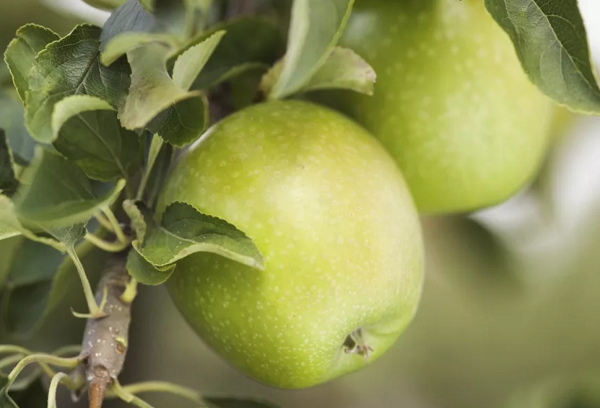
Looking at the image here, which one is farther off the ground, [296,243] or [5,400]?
[296,243]

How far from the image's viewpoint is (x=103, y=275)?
1.65 feet

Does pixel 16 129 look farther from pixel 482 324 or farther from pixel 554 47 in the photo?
pixel 482 324

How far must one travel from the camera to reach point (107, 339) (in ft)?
1.53

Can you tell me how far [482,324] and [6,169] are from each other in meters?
0.82

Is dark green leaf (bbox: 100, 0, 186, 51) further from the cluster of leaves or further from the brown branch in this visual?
the brown branch

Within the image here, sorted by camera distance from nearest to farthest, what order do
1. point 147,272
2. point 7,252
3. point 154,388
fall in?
point 147,272, point 154,388, point 7,252

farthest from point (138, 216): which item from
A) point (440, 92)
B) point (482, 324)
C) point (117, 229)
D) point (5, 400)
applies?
point (482, 324)

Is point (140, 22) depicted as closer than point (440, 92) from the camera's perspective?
Yes

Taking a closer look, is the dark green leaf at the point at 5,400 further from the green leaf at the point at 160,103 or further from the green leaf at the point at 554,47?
the green leaf at the point at 554,47

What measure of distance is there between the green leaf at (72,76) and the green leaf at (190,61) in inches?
1.3

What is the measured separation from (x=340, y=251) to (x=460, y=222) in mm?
470

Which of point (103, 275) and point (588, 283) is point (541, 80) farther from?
point (588, 283)

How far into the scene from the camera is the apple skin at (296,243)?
43 cm

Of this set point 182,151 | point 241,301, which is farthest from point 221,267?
point 182,151
